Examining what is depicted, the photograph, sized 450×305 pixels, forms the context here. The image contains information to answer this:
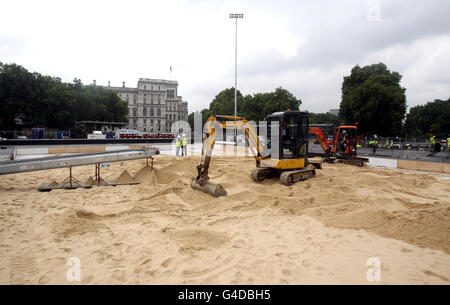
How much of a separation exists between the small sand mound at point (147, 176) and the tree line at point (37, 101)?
46164 millimetres

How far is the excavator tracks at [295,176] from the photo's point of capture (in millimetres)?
8992

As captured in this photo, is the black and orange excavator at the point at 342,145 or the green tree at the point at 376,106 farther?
the green tree at the point at 376,106

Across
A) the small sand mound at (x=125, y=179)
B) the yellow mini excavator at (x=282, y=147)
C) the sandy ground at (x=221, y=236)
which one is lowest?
the sandy ground at (x=221, y=236)

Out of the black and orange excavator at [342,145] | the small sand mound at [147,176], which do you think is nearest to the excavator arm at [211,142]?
the small sand mound at [147,176]

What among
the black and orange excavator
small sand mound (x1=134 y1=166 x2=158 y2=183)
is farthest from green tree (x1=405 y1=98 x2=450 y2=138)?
small sand mound (x1=134 y1=166 x2=158 y2=183)

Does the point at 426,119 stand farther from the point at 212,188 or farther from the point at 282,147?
the point at 212,188

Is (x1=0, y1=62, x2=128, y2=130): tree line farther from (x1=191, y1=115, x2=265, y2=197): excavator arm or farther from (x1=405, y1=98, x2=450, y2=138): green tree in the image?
(x1=405, y1=98, x2=450, y2=138): green tree

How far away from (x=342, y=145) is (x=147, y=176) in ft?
41.7

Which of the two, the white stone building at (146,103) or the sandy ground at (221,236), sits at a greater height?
the white stone building at (146,103)

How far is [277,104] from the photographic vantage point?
4591 cm

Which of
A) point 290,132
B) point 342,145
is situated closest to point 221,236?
point 290,132

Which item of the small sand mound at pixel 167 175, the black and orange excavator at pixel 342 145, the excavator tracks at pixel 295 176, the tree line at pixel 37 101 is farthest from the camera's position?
the tree line at pixel 37 101

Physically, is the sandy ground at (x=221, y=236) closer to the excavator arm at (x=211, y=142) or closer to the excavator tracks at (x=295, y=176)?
the excavator arm at (x=211, y=142)

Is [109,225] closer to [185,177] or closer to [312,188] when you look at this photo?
[185,177]
